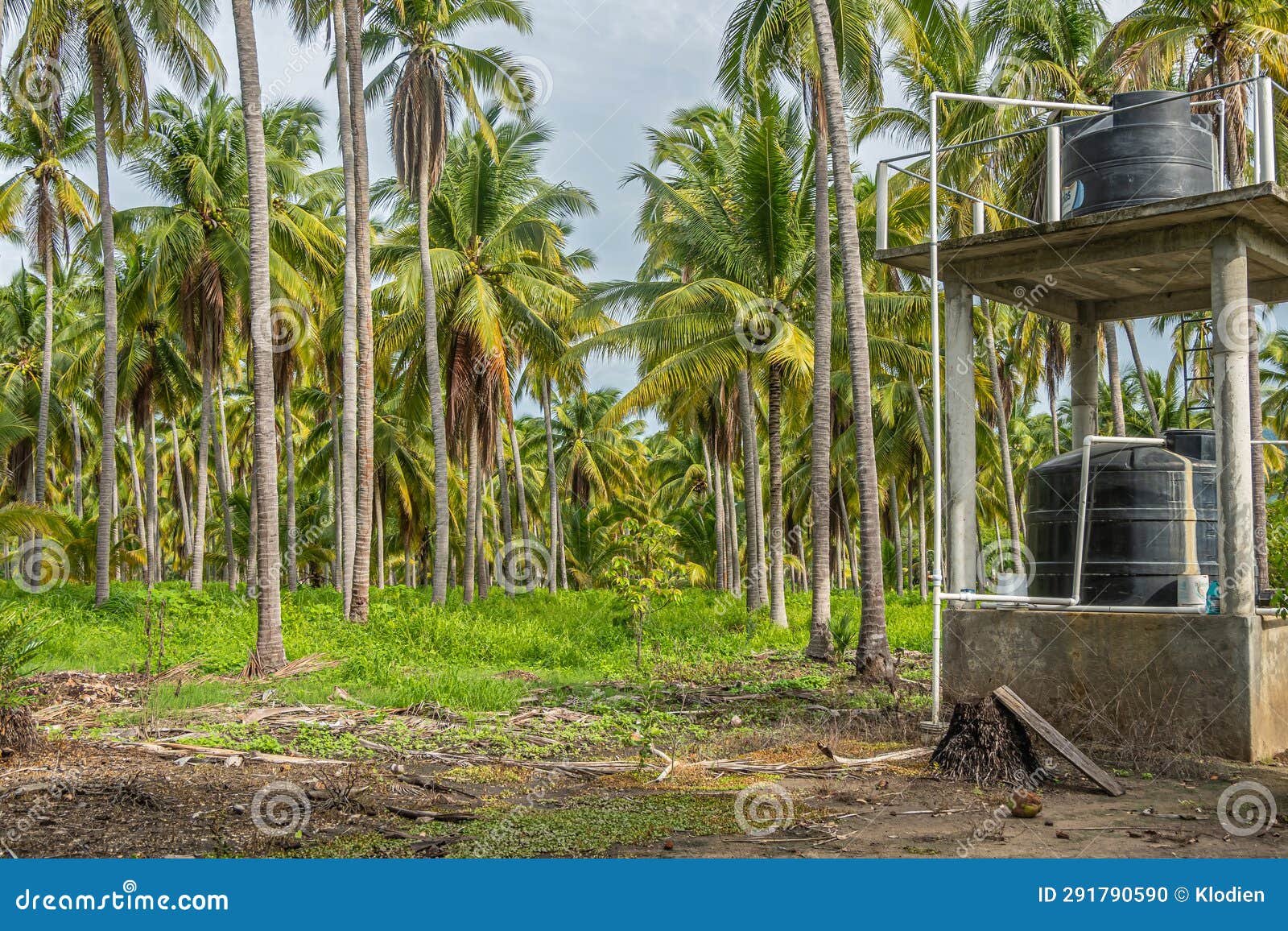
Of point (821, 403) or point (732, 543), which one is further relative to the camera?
point (732, 543)

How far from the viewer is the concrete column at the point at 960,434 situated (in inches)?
411

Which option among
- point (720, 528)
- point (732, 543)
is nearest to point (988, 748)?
point (720, 528)

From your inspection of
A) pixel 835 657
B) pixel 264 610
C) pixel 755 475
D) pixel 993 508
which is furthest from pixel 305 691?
pixel 993 508

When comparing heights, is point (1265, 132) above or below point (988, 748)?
above

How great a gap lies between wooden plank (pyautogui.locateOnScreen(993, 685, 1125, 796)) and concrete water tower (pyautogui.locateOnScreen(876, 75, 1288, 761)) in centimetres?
110

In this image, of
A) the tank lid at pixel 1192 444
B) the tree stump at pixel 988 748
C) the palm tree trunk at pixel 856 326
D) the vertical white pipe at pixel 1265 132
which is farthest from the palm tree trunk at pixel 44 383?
the vertical white pipe at pixel 1265 132

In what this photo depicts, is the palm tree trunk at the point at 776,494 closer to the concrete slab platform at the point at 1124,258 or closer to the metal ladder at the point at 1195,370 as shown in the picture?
the metal ladder at the point at 1195,370

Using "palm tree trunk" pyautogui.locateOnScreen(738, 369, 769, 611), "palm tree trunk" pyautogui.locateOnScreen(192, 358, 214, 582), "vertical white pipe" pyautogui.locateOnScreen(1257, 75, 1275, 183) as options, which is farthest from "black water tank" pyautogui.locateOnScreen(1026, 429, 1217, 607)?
"palm tree trunk" pyautogui.locateOnScreen(192, 358, 214, 582)

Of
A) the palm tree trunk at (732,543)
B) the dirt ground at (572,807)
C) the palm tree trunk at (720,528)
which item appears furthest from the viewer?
the palm tree trunk at (732,543)

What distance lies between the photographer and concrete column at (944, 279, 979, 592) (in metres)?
→ 10.4

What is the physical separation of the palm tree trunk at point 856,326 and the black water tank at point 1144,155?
386 cm

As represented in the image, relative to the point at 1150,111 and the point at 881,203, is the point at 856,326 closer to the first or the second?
the point at 881,203

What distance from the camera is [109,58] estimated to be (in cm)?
2233

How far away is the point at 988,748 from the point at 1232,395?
382 cm
